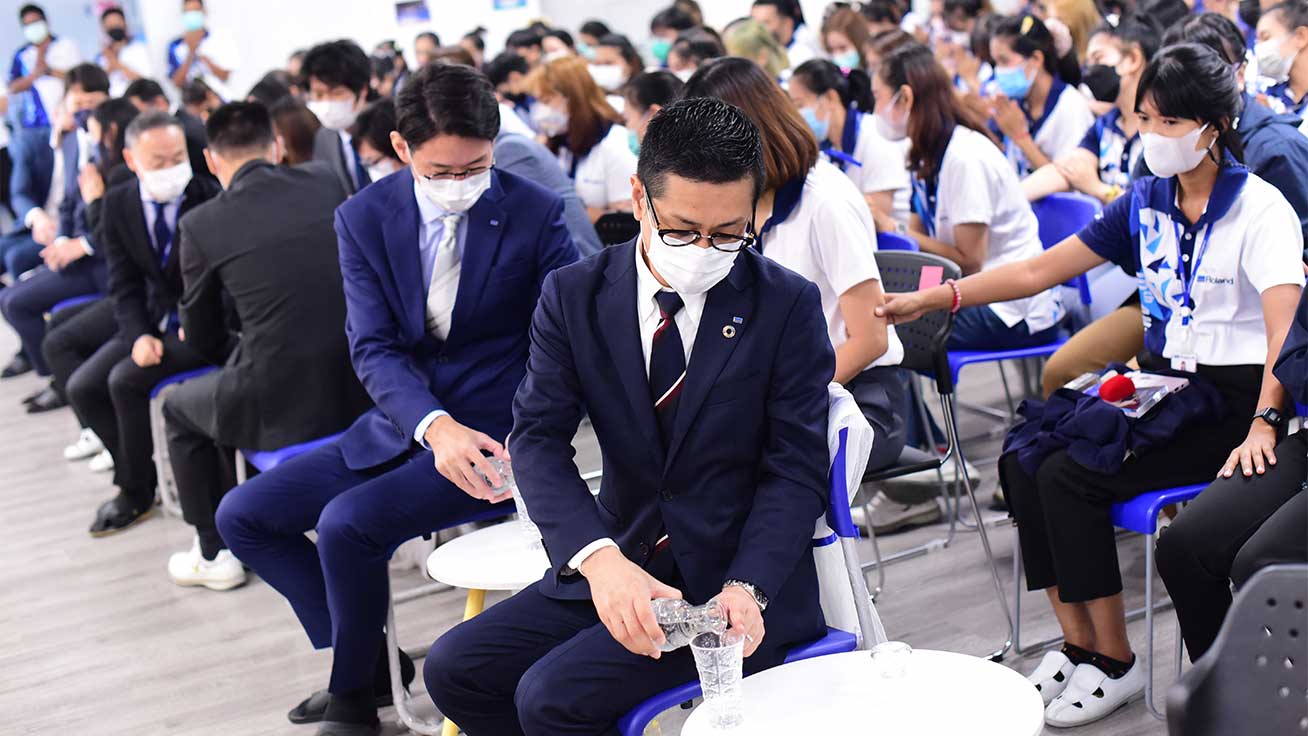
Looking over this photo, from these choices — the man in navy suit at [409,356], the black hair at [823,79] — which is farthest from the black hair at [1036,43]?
the man in navy suit at [409,356]

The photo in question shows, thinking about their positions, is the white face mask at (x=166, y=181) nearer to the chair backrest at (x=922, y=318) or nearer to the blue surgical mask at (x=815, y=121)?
the blue surgical mask at (x=815, y=121)

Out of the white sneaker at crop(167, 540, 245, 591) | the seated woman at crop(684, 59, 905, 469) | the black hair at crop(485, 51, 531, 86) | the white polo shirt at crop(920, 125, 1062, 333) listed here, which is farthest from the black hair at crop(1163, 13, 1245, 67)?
the black hair at crop(485, 51, 531, 86)

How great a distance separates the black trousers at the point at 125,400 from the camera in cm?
479

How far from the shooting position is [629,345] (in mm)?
2096

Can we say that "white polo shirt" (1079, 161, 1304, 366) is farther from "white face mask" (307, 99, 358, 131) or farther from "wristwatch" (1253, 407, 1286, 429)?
"white face mask" (307, 99, 358, 131)

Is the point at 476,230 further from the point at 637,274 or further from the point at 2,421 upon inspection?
the point at 2,421

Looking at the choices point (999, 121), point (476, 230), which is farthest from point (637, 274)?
point (999, 121)

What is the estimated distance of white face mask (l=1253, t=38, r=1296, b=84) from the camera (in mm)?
3904

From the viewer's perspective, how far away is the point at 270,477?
10.5 ft

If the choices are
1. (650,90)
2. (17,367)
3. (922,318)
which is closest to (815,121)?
(650,90)

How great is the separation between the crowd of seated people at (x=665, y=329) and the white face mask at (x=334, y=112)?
2cm

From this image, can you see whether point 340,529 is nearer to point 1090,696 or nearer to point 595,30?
point 1090,696

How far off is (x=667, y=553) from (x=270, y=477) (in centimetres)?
142

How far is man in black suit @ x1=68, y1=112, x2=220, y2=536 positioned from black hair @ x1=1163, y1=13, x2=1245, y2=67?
10.3 feet
